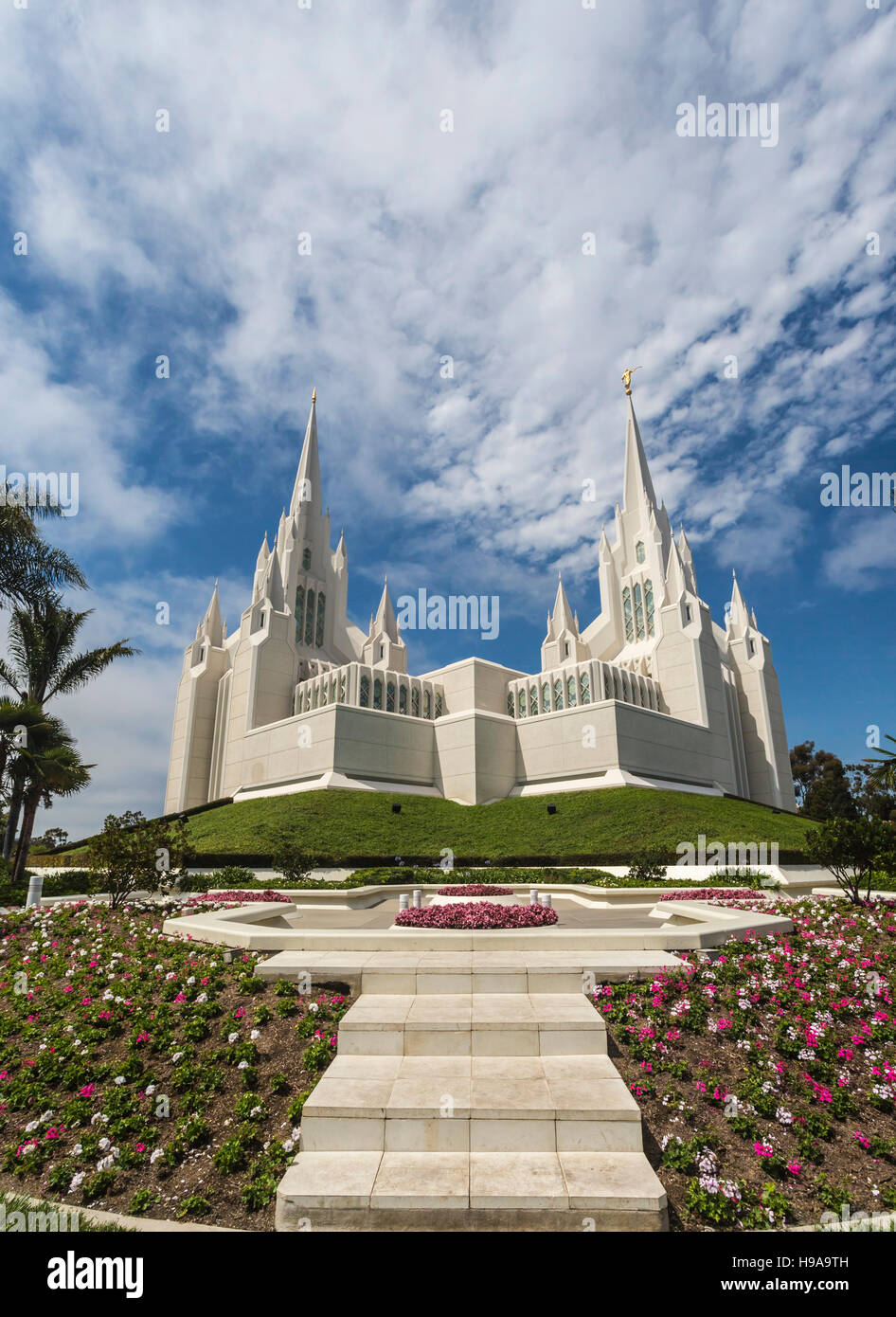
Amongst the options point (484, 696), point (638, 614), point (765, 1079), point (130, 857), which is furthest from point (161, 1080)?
point (638, 614)

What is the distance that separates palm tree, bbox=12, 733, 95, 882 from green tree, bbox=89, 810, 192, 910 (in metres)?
4.68

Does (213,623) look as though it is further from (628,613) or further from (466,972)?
(466,972)

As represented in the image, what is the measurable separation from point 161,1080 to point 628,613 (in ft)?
152

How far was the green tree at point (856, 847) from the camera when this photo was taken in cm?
1147

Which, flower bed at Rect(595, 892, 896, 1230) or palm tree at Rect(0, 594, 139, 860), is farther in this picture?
palm tree at Rect(0, 594, 139, 860)

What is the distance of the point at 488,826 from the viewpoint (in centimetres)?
2914

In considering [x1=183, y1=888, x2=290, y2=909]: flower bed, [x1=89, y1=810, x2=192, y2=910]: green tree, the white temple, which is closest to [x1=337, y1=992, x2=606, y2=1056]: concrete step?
[x1=89, y1=810, x2=192, y2=910]: green tree

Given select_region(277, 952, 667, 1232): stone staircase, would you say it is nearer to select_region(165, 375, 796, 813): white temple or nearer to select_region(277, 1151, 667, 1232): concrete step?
select_region(277, 1151, 667, 1232): concrete step

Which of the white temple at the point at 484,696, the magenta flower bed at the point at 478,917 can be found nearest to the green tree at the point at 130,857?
the magenta flower bed at the point at 478,917

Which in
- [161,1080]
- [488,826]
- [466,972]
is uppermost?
[488,826]

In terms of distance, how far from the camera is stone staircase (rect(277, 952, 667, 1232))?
144 inches

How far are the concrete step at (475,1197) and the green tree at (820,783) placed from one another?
5071 cm
